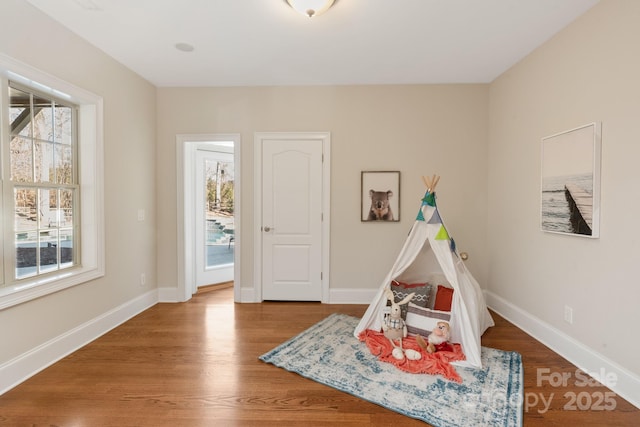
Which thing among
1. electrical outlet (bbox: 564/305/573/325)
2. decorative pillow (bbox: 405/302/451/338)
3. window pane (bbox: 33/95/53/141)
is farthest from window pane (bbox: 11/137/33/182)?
electrical outlet (bbox: 564/305/573/325)

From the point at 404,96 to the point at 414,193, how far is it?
115cm

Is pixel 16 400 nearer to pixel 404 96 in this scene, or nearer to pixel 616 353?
pixel 616 353

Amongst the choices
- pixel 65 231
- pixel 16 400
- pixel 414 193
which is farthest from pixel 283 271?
pixel 16 400

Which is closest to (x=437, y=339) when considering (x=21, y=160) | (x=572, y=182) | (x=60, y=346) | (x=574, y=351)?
(x=574, y=351)

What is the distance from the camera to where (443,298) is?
2920 millimetres

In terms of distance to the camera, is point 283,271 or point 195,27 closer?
point 195,27

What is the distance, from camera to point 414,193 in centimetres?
381

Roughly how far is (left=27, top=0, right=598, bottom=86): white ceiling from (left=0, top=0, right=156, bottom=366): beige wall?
0.52 feet

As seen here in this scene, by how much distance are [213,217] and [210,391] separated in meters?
3.07

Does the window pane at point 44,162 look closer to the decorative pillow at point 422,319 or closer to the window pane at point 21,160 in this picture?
the window pane at point 21,160

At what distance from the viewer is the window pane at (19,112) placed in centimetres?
226

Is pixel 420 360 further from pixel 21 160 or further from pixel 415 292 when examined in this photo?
pixel 21 160

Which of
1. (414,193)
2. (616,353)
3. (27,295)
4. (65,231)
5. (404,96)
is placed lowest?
(616,353)

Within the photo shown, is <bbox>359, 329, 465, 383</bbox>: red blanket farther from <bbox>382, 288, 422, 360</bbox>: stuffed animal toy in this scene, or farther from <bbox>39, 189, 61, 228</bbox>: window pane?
<bbox>39, 189, 61, 228</bbox>: window pane
